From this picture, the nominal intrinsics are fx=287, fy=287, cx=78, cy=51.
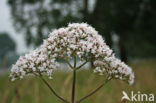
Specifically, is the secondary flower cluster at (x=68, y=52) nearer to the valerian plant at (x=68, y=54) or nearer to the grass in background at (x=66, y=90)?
the valerian plant at (x=68, y=54)

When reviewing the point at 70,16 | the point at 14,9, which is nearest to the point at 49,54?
the point at 70,16

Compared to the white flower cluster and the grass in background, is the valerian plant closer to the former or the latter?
the white flower cluster

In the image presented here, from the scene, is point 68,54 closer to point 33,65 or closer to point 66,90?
point 33,65

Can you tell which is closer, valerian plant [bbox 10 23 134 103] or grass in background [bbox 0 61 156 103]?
valerian plant [bbox 10 23 134 103]

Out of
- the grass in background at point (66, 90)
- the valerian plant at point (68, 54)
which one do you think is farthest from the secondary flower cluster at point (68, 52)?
the grass in background at point (66, 90)

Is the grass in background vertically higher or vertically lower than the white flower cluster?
higher

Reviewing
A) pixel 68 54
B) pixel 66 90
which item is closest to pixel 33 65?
pixel 68 54

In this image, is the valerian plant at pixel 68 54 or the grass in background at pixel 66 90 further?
the grass in background at pixel 66 90

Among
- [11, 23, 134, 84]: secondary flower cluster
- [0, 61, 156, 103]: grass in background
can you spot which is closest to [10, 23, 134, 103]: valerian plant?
[11, 23, 134, 84]: secondary flower cluster
